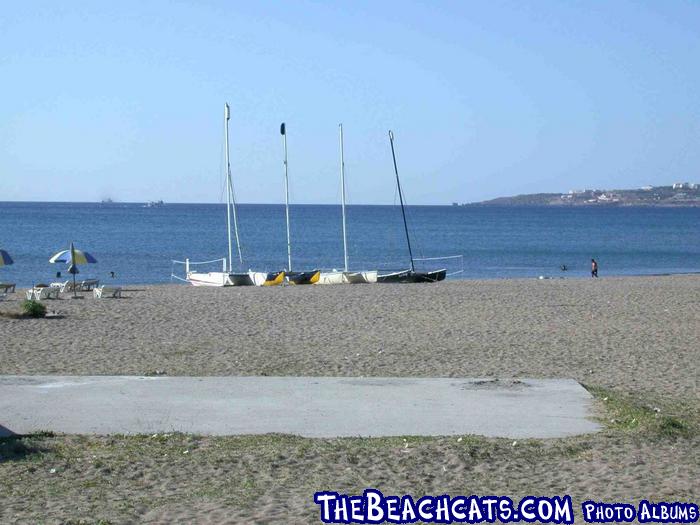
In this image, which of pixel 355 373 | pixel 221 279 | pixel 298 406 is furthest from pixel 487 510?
pixel 221 279

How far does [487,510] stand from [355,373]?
250 inches

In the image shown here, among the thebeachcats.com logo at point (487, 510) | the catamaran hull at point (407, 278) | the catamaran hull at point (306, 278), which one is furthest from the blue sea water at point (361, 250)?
the thebeachcats.com logo at point (487, 510)

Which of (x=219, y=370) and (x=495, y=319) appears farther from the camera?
(x=495, y=319)

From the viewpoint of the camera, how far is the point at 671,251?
7388 centimetres

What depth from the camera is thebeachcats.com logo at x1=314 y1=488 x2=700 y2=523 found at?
6539 mm

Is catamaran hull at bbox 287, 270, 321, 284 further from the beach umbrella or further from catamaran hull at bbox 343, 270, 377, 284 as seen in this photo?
the beach umbrella

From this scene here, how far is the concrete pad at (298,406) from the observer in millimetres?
9109

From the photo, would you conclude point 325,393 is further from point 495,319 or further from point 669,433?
point 495,319

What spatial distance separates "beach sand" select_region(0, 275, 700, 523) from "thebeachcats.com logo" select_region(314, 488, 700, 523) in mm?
186

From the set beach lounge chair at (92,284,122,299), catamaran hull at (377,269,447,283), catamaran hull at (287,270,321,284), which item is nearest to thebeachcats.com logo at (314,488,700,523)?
beach lounge chair at (92,284,122,299)

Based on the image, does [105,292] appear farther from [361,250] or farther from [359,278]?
[361,250]

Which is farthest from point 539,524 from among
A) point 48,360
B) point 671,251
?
point 671,251

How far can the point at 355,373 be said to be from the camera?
42.7 ft

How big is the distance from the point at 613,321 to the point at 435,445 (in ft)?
45.0
